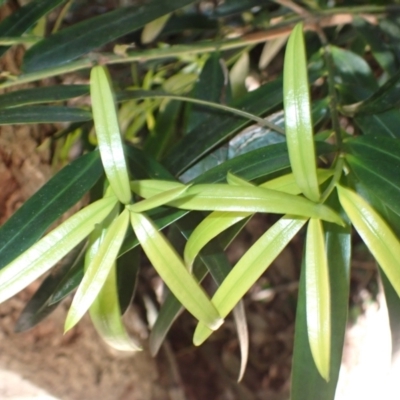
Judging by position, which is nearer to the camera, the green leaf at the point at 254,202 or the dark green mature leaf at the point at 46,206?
the green leaf at the point at 254,202

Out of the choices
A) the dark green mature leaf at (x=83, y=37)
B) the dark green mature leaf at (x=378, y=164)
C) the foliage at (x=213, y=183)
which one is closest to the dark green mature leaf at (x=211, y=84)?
the foliage at (x=213, y=183)

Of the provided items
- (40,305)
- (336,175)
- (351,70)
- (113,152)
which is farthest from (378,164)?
(40,305)

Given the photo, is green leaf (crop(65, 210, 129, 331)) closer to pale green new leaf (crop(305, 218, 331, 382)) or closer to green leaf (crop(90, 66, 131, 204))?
green leaf (crop(90, 66, 131, 204))

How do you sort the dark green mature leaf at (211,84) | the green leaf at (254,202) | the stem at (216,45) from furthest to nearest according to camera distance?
the dark green mature leaf at (211,84) < the stem at (216,45) < the green leaf at (254,202)

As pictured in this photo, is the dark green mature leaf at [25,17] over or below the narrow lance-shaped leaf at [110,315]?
over

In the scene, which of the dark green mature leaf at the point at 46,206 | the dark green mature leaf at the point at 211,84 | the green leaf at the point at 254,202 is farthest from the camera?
the dark green mature leaf at the point at 211,84

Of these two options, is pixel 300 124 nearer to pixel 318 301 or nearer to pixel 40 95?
pixel 318 301

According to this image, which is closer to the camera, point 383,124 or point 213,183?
point 213,183

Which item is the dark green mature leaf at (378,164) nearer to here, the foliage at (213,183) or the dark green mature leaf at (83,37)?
the foliage at (213,183)
